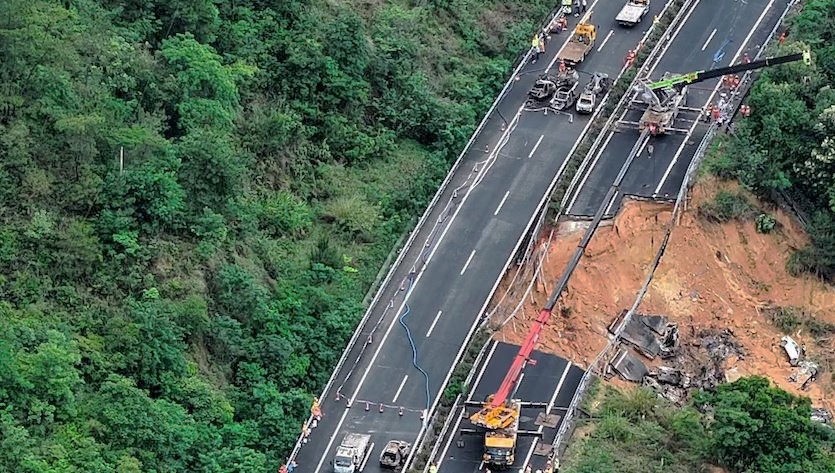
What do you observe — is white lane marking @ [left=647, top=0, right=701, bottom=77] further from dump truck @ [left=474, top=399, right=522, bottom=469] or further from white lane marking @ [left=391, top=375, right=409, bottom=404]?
dump truck @ [left=474, top=399, right=522, bottom=469]

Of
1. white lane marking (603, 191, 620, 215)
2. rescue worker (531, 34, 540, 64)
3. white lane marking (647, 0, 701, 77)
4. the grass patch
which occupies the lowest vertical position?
white lane marking (603, 191, 620, 215)

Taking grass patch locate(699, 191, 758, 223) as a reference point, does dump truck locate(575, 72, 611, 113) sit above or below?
above

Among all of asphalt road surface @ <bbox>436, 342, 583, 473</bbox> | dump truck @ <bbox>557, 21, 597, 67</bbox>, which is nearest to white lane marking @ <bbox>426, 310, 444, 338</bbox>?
asphalt road surface @ <bbox>436, 342, 583, 473</bbox>

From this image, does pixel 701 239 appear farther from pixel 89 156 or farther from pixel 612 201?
pixel 89 156

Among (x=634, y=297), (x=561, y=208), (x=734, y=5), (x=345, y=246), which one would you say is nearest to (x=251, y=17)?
(x=345, y=246)

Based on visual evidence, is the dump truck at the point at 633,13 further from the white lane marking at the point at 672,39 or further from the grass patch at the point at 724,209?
the grass patch at the point at 724,209

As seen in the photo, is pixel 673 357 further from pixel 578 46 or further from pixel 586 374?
pixel 578 46
